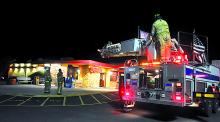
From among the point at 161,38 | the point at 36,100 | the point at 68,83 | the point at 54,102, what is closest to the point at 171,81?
the point at 161,38

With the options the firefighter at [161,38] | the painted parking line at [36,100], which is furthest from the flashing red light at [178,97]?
the painted parking line at [36,100]

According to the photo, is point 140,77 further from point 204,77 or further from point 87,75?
point 87,75

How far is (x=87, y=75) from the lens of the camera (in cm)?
3034

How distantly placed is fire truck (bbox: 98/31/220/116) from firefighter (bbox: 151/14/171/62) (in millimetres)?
360

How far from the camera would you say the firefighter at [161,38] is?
1170cm

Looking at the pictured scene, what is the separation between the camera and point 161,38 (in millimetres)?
11906

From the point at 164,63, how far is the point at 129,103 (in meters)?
3.03

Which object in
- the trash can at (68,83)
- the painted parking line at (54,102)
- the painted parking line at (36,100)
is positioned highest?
the trash can at (68,83)

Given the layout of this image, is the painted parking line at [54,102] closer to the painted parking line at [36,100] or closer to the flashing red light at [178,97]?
the painted parking line at [36,100]

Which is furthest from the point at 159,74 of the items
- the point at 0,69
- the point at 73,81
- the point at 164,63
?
the point at 0,69

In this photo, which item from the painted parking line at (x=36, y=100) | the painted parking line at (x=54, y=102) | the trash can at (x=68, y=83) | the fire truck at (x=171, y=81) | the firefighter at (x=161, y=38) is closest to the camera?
the fire truck at (x=171, y=81)

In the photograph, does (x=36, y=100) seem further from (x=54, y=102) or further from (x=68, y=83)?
(x=68, y=83)

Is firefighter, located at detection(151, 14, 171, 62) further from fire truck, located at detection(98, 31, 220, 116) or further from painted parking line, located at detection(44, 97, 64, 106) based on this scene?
painted parking line, located at detection(44, 97, 64, 106)

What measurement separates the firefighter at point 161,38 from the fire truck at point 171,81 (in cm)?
36
